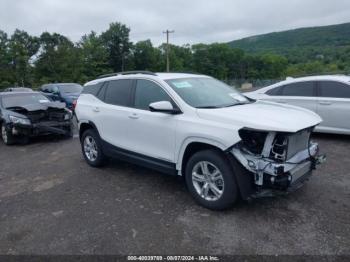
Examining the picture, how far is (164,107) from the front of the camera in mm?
4223

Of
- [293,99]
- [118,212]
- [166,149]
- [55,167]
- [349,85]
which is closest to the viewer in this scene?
[118,212]

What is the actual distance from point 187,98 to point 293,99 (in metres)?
4.36

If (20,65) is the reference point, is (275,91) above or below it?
below

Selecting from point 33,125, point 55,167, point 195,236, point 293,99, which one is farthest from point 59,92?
point 195,236

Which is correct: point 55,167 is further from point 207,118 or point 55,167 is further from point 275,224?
point 275,224

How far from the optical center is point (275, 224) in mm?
3697

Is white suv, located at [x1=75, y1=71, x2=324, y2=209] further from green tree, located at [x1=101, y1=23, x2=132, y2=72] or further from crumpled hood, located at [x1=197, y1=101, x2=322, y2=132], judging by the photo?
green tree, located at [x1=101, y1=23, x2=132, y2=72]

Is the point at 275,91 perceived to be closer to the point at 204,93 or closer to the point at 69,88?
the point at 204,93

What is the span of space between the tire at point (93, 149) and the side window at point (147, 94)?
53.6 inches

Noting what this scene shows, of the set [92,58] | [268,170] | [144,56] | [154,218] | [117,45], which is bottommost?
[154,218]

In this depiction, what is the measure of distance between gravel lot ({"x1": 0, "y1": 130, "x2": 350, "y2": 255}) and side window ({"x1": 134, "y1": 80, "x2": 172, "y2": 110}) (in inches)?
51.9

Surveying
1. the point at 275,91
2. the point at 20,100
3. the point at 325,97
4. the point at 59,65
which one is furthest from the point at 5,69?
the point at 325,97

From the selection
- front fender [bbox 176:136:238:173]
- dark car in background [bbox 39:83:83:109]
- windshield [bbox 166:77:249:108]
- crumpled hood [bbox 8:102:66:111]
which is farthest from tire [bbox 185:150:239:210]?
dark car in background [bbox 39:83:83:109]

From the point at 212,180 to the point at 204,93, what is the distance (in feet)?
4.52
